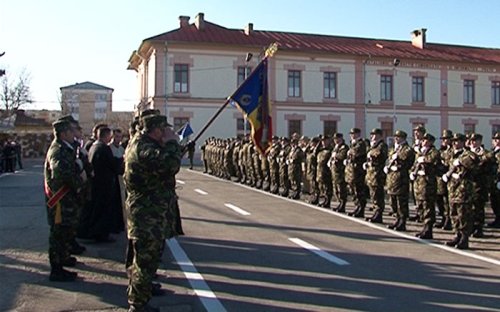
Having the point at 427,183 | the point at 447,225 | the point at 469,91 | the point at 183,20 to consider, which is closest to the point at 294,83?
the point at 183,20

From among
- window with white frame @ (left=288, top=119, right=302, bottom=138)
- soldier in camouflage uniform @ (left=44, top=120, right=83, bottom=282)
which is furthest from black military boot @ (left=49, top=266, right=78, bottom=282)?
window with white frame @ (left=288, top=119, right=302, bottom=138)

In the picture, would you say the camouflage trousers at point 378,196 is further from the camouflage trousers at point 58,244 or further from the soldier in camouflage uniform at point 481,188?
the camouflage trousers at point 58,244

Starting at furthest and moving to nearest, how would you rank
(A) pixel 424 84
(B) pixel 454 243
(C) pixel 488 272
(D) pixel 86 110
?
(D) pixel 86 110, (A) pixel 424 84, (B) pixel 454 243, (C) pixel 488 272

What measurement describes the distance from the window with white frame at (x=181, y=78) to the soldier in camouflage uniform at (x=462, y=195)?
34002mm

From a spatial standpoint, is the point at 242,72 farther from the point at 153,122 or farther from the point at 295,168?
the point at 153,122

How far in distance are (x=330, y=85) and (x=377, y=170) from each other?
34.4 metres

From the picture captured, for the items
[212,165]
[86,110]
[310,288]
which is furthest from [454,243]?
[86,110]

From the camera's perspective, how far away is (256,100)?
11.4 meters

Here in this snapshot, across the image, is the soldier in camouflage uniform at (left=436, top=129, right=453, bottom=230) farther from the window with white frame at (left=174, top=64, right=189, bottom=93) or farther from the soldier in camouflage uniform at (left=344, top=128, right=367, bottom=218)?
the window with white frame at (left=174, top=64, right=189, bottom=93)

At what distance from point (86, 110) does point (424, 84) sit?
2771 inches

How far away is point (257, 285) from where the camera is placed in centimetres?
715

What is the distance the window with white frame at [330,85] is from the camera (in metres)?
45.9

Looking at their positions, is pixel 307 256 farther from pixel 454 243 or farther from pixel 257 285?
pixel 454 243

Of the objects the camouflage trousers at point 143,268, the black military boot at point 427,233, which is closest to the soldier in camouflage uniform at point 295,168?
the black military boot at point 427,233
